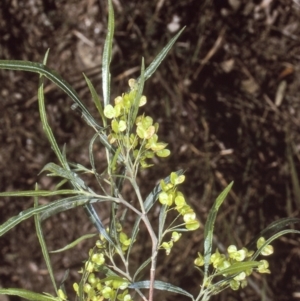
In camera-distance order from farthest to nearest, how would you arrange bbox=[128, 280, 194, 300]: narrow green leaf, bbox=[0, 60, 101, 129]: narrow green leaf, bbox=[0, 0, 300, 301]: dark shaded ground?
bbox=[0, 0, 300, 301]: dark shaded ground
bbox=[128, 280, 194, 300]: narrow green leaf
bbox=[0, 60, 101, 129]: narrow green leaf

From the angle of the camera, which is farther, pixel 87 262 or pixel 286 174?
pixel 286 174

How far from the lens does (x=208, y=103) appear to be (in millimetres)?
2096

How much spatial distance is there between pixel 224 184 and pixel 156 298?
0.53 m

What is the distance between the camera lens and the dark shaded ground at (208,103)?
2.05m

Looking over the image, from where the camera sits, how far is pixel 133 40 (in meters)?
2.06

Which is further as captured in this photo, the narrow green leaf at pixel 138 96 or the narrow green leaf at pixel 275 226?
the narrow green leaf at pixel 275 226

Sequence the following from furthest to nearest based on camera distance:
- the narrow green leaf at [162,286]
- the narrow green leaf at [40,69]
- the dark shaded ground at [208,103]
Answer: the dark shaded ground at [208,103] → the narrow green leaf at [162,286] → the narrow green leaf at [40,69]

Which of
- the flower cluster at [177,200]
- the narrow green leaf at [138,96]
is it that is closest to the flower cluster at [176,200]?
the flower cluster at [177,200]

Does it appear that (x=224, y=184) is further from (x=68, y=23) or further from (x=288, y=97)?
(x=68, y=23)

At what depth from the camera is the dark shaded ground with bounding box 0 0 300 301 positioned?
205 centimetres

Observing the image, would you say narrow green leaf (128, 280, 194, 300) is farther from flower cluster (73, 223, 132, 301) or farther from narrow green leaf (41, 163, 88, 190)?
narrow green leaf (41, 163, 88, 190)

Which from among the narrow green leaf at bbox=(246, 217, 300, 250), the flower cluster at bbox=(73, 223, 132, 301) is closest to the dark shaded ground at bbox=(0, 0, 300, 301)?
the narrow green leaf at bbox=(246, 217, 300, 250)

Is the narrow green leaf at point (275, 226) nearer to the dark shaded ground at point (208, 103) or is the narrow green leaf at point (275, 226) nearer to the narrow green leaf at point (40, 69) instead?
the narrow green leaf at point (40, 69)

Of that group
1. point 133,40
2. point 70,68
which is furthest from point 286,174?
point 70,68
